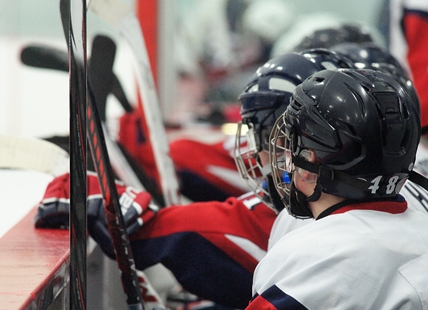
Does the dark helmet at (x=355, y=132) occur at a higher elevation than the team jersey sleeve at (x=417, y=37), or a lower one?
higher

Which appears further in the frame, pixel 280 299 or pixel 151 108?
pixel 151 108

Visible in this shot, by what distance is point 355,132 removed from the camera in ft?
3.22

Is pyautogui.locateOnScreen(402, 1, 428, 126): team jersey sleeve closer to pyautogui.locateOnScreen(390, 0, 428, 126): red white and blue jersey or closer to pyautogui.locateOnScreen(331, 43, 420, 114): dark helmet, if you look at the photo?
→ pyautogui.locateOnScreen(390, 0, 428, 126): red white and blue jersey

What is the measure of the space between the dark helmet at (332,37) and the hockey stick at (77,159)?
127 centimetres

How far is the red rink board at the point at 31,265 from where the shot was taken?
35.4 inches

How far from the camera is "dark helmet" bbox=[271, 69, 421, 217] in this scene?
38.6 inches

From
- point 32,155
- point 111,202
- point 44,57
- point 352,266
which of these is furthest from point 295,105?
point 44,57

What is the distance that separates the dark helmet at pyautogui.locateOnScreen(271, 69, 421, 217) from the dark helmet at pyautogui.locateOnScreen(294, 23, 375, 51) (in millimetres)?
1138

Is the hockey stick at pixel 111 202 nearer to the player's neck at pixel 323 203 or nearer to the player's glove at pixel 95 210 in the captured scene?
the player's glove at pixel 95 210

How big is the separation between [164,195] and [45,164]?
0.45 metres

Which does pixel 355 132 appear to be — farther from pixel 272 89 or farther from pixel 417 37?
pixel 417 37

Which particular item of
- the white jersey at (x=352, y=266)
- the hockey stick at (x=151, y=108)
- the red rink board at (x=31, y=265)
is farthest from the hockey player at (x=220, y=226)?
the hockey stick at (x=151, y=108)

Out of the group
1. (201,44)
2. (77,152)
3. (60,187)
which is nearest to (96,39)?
(60,187)

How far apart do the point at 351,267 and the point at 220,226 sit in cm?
50
